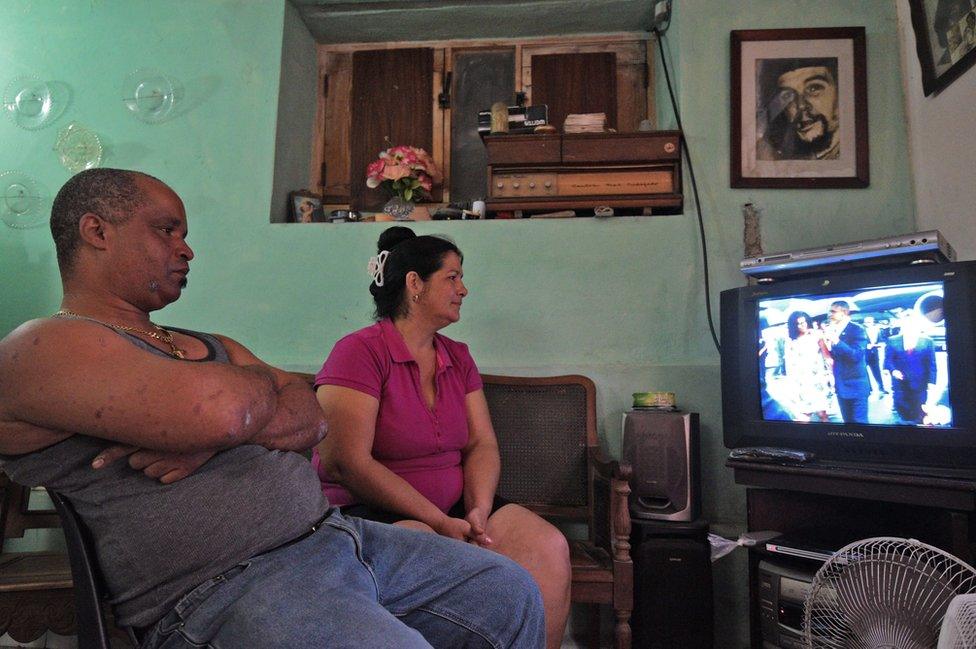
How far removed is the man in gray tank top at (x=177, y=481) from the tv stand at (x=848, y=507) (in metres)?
1.05

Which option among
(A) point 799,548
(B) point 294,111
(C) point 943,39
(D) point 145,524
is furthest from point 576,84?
(D) point 145,524

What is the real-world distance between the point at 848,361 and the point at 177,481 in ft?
5.89

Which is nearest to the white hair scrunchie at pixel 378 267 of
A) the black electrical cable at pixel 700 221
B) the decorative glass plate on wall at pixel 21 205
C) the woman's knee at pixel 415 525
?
the woman's knee at pixel 415 525

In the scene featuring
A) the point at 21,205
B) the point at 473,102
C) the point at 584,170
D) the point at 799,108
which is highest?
the point at 473,102

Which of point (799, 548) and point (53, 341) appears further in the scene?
point (799, 548)

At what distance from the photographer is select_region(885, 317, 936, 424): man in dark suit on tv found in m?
1.80

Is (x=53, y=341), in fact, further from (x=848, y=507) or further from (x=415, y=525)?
(x=848, y=507)

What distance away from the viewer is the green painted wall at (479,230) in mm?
2611

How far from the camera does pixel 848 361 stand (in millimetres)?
1938

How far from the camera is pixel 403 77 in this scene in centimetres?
327

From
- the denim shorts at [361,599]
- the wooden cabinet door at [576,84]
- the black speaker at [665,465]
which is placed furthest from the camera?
the wooden cabinet door at [576,84]

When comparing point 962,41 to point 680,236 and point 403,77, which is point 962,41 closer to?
point 680,236

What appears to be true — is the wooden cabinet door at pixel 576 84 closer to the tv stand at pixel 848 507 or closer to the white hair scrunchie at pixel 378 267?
the white hair scrunchie at pixel 378 267

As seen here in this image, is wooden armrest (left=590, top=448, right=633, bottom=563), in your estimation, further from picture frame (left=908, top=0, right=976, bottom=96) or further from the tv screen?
picture frame (left=908, top=0, right=976, bottom=96)
